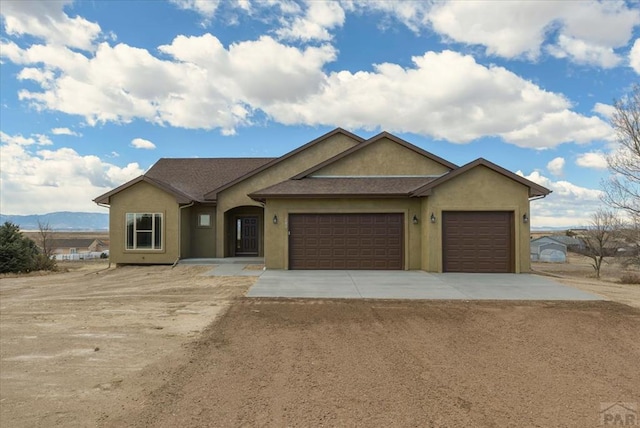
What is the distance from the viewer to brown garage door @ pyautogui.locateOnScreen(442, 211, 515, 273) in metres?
14.0

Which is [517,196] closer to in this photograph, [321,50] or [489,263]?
[489,263]

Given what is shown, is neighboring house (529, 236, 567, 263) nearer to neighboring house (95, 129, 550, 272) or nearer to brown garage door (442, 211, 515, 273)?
brown garage door (442, 211, 515, 273)

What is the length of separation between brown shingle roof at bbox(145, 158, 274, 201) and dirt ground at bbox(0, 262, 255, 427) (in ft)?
25.1

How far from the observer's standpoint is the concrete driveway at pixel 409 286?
1013cm

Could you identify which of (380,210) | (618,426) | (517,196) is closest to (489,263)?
(517,196)

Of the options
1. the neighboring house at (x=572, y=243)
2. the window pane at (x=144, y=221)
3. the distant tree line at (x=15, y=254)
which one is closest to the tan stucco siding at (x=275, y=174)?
the window pane at (x=144, y=221)

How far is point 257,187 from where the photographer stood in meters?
18.4

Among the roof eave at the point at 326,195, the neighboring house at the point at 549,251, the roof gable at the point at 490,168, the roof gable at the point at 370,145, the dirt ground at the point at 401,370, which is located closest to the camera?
the dirt ground at the point at 401,370

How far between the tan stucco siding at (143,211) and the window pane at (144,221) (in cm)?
23

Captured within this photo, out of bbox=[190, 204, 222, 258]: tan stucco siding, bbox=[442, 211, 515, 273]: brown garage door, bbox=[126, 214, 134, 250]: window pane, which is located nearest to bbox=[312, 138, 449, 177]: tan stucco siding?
bbox=[442, 211, 515, 273]: brown garage door

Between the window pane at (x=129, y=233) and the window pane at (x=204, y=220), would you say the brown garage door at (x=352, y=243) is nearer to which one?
the window pane at (x=204, y=220)

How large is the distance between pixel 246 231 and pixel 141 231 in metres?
5.10

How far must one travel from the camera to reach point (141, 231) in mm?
17141

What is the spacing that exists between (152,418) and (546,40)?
1938 centimetres
